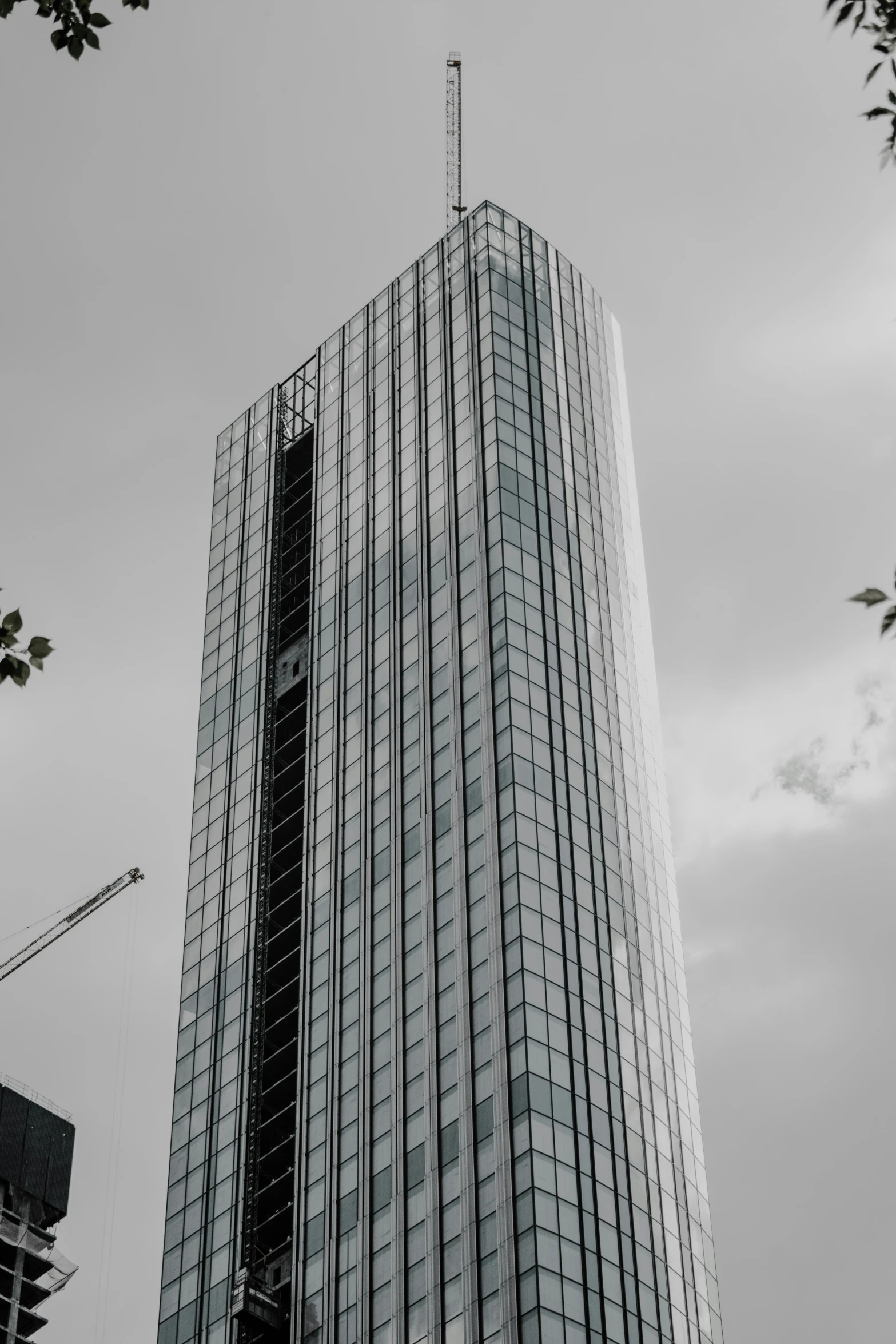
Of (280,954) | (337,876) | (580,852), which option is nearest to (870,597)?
(580,852)

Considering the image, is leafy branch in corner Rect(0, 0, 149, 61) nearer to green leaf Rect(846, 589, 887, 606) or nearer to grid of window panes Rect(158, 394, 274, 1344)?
green leaf Rect(846, 589, 887, 606)

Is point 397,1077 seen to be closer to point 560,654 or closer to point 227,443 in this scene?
point 560,654

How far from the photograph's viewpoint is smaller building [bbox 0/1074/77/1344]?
17488 centimetres

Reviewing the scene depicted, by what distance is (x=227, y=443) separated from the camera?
16325 cm

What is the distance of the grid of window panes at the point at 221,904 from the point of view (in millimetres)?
112750

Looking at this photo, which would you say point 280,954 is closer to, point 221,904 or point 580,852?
point 221,904

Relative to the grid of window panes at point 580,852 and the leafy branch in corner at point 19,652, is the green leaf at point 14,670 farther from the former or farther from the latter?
the grid of window panes at point 580,852

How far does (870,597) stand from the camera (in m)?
20.2

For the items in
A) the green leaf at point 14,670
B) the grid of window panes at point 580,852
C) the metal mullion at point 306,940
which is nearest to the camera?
the green leaf at point 14,670

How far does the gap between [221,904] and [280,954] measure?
7764 mm

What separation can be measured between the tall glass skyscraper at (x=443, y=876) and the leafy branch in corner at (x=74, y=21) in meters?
72.4

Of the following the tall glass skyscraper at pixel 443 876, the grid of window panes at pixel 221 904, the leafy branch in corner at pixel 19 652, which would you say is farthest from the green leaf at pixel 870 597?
the grid of window panes at pixel 221 904

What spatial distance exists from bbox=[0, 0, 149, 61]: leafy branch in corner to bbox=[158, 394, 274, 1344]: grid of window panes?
92409 mm

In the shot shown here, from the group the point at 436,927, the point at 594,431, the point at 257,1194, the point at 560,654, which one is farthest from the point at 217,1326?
the point at 594,431
